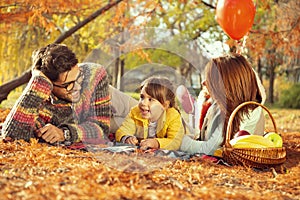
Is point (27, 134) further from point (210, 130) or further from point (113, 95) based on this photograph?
point (210, 130)

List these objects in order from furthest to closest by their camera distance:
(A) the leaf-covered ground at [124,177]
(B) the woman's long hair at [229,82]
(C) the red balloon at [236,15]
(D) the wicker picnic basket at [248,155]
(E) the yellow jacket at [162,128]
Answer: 1. (C) the red balloon at [236,15]
2. (B) the woman's long hair at [229,82]
3. (E) the yellow jacket at [162,128]
4. (D) the wicker picnic basket at [248,155]
5. (A) the leaf-covered ground at [124,177]

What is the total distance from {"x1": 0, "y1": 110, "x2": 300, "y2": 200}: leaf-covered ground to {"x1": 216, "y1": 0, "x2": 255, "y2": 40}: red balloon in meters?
2.12

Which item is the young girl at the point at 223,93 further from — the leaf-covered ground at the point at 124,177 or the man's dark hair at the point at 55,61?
the man's dark hair at the point at 55,61

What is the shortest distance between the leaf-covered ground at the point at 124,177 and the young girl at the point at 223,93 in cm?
28

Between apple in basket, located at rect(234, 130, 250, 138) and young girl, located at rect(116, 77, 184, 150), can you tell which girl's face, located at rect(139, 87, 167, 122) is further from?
apple in basket, located at rect(234, 130, 250, 138)

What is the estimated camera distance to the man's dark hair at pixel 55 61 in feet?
9.46

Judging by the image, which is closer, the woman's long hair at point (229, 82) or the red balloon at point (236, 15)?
the woman's long hair at point (229, 82)

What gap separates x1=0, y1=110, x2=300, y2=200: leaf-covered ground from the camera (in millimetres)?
1652

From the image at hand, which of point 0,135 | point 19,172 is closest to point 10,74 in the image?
point 0,135

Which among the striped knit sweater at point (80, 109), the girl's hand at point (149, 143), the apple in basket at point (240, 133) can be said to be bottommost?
the girl's hand at point (149, 143)

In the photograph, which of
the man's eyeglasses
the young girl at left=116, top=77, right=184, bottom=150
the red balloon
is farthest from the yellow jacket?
the red balloon

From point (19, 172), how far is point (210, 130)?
1299mm

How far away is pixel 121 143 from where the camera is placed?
9.36 feet

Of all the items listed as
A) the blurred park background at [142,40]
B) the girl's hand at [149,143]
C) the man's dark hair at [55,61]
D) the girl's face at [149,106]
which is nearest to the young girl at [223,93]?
the blurred park background at [142,40]
